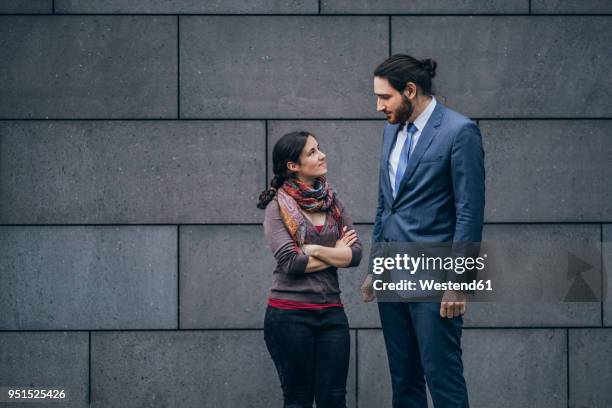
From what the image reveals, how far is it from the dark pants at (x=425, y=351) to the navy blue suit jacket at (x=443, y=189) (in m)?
0.31

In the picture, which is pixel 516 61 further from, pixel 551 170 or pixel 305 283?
pixel 305 283

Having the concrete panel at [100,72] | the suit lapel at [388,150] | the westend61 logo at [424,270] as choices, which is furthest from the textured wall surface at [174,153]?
the westend61 logo at [424,270]

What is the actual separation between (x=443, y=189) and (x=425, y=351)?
2.93ft

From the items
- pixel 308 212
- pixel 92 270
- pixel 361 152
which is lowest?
pixel 92 270

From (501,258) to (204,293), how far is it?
2345mm

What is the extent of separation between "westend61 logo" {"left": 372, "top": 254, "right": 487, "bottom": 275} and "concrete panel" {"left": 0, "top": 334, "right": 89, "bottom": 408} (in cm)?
274

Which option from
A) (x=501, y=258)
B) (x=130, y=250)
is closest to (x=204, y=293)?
(x=130, y=250)

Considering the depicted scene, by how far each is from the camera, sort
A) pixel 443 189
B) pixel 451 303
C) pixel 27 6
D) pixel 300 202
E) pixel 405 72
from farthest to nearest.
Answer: pixel 27 6, pixel 300 202, pixel 405 72, pixel 443 189, pixel 451 303

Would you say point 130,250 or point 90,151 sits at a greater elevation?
point 90,151

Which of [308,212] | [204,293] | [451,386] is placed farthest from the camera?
[204,293]

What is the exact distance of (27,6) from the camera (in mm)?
6035

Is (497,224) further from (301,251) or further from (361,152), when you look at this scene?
(301,251)

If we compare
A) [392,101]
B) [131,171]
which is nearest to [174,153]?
[131,171]

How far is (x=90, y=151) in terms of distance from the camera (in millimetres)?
6062
